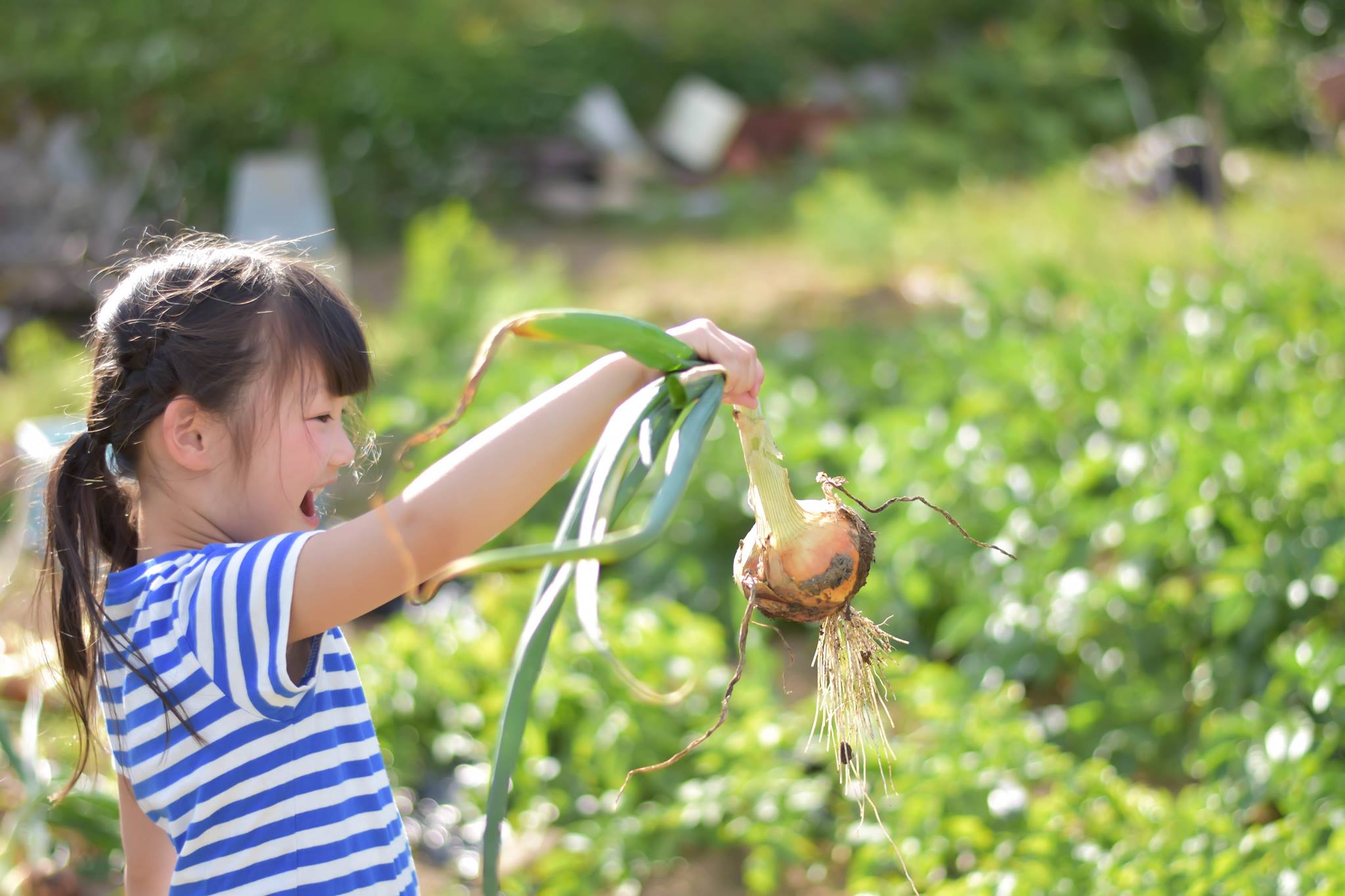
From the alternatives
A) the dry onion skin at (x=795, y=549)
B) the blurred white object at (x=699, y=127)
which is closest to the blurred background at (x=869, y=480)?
the dry onion skin at (x=795, y=549)

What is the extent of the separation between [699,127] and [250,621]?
11041mm

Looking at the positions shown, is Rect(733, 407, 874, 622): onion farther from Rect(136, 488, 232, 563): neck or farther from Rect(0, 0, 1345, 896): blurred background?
Rect(136, 488, 232, 563): neck

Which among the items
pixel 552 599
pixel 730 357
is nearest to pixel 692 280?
pixel 730 357

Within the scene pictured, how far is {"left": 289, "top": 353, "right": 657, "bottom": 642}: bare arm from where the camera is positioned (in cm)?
104

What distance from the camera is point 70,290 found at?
24.9ft

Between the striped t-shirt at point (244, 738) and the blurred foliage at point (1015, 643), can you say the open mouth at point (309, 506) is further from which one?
the blurred foliage at point (1015, 643)

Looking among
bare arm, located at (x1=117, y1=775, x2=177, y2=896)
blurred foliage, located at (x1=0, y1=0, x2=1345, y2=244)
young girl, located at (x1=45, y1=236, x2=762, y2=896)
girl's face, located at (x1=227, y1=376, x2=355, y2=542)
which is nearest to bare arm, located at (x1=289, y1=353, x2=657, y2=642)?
young girl, located at (x1=45, y1=236, x2=762, y2=896)

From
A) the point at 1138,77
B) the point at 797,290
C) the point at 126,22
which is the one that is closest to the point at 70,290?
the point at 126,22

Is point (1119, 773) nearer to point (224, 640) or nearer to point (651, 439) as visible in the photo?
point (651, 439)

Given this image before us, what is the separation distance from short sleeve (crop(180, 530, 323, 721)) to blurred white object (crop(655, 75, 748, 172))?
10.8 metres

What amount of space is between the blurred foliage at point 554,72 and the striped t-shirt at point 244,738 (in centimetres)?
675

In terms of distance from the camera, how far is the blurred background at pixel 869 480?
2238 mm

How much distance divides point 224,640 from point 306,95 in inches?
372

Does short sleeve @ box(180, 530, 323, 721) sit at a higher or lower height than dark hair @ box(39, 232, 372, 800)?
lower
